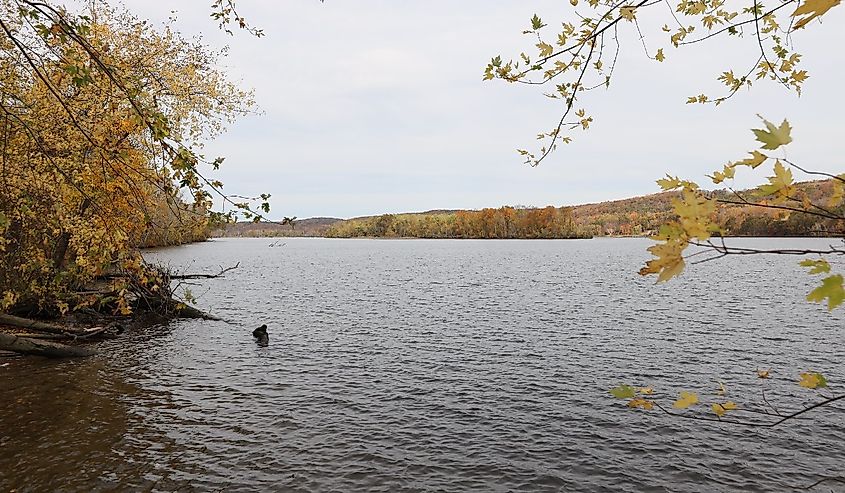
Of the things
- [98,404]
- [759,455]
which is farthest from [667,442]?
[98,404]

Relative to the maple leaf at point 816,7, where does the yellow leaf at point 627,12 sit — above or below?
above

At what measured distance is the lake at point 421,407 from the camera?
970 centimetres

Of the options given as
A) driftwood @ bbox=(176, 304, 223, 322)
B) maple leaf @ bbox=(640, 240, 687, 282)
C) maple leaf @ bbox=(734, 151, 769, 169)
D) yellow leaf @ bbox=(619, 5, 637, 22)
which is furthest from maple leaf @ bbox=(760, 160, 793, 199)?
driftwood @ bbox=(176, 304, 223, 322)

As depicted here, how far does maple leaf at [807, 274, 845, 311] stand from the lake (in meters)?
8.49

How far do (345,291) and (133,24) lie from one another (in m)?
24.4

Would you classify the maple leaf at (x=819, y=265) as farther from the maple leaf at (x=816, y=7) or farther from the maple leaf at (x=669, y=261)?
the maple leaf at (x=816, y=7)

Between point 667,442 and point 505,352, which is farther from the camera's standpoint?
point 505,352

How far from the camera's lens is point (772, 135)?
77.7 inches

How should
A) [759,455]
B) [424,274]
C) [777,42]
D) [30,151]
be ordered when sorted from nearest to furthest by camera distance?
1. [777,42]
2. [759,455]
3. [30,151]
4. [424,274]

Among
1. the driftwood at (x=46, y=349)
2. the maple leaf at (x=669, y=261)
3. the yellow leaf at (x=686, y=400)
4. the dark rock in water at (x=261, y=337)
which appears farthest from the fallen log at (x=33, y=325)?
the maple leaf at (x=669, y=261)

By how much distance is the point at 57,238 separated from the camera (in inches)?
740

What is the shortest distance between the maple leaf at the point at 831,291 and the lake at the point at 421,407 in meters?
8.49

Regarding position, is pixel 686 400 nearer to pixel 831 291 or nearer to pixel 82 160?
pixel 831 291

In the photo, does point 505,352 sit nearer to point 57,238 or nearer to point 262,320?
point 262,320
